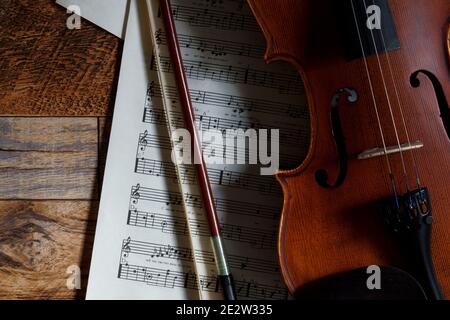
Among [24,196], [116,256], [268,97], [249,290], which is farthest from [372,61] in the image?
[24,196]

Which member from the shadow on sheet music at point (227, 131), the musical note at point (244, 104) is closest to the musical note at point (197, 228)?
the shadow on sheet music at point (227, 131)

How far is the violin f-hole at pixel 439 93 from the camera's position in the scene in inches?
33.0

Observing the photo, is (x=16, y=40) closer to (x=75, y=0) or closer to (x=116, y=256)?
(x=75, y=0)

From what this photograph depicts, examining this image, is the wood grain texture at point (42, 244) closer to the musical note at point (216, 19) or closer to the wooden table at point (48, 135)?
the wooden table at point (48, 135)

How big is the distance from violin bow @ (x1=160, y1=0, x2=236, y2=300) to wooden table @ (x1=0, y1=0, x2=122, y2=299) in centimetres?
12

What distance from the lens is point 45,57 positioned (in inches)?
41.4

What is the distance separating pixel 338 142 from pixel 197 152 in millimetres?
264

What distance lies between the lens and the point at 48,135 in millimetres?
1044

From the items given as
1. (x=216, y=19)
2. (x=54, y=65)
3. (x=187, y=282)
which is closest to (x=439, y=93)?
(x=216, y=19)

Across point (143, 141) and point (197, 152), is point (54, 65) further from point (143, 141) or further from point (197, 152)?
point (197, 152)

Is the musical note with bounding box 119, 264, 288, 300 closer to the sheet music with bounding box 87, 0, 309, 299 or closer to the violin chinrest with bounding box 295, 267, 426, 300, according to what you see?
the sheet music with bounding box 87, 0, 309, 299

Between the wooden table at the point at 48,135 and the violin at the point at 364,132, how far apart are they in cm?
38

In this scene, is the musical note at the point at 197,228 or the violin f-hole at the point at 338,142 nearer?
the violin f-hole at the point at 338,142

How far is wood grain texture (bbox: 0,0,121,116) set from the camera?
105 centimetres
